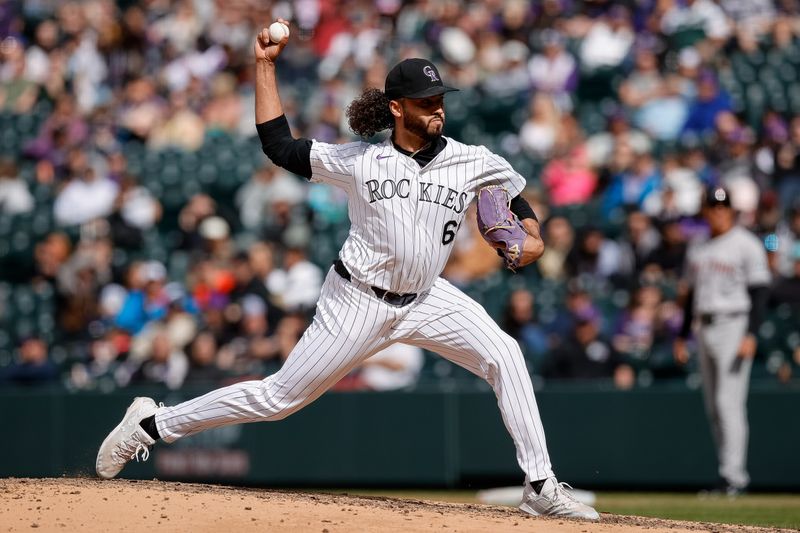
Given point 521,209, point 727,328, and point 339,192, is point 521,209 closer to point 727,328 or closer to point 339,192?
point 727,328

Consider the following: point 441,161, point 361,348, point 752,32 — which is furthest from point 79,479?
point 752,32

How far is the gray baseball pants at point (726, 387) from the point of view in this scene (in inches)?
357

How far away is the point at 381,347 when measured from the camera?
5.82m

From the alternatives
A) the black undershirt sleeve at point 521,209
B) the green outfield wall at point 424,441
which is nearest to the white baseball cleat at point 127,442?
the black undershirt sleeve at point 521,209

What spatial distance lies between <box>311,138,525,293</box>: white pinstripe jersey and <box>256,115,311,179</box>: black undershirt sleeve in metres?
0.04

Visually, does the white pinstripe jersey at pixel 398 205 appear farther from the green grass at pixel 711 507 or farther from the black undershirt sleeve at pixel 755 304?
the black undershirt sleeve at pixel 755 304

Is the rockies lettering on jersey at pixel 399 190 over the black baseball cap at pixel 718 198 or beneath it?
beneath

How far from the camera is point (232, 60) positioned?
48.5 feet

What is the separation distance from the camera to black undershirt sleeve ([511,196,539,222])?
5848 mm

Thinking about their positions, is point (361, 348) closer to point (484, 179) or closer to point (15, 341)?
point (484, 179)

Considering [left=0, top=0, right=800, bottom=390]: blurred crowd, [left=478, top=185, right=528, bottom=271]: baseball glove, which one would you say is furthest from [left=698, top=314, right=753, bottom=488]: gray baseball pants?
[left=478, top=185, right=528, bottom=271]: baseball glove

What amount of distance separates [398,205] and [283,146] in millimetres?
568

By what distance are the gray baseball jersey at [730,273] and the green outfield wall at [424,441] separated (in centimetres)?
96

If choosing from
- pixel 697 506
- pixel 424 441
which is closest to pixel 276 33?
pixel 697 506
